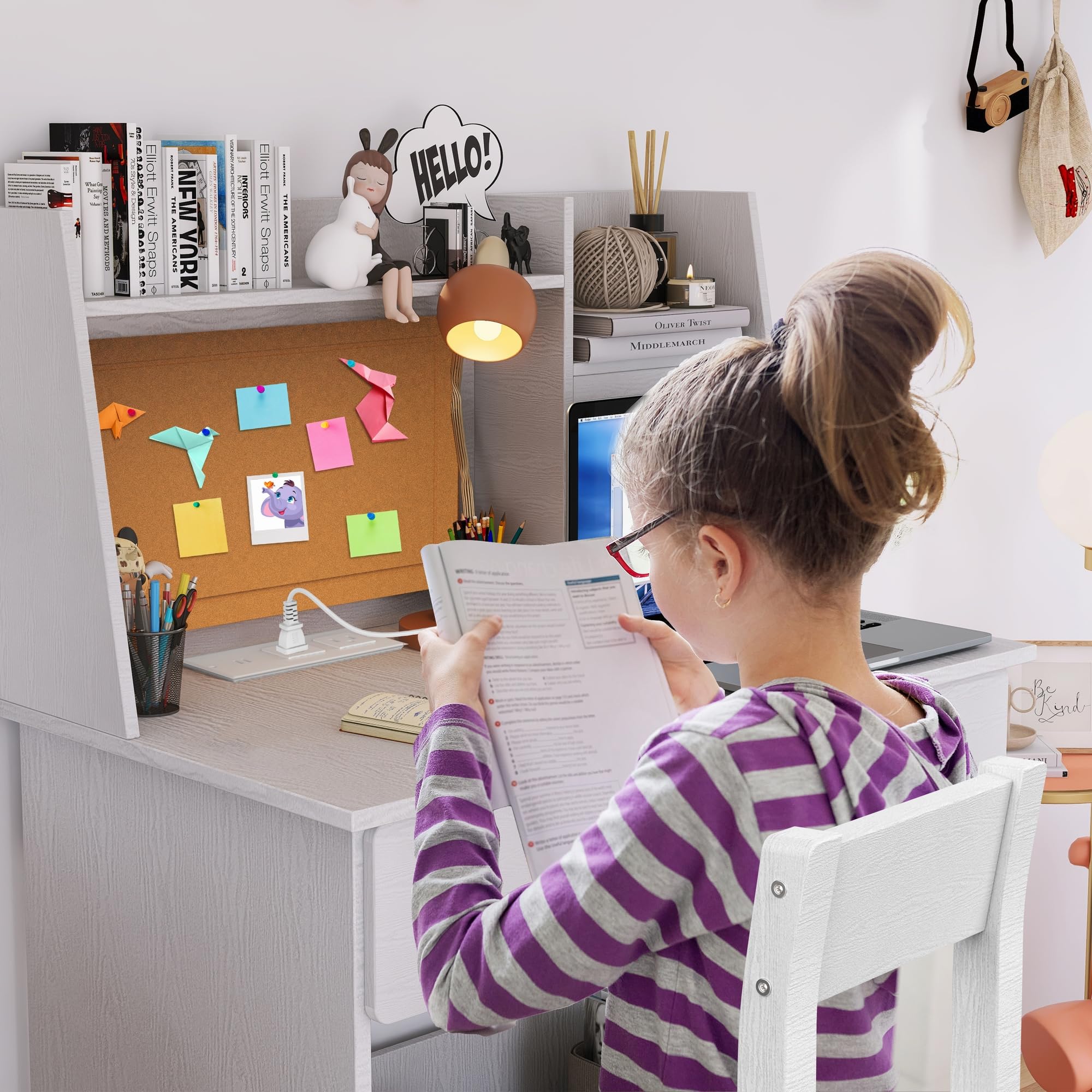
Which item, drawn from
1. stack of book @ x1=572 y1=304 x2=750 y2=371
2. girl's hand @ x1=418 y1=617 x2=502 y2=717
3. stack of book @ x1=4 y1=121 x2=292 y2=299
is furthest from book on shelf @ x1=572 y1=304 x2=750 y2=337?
girl's hand @ x1=418 y1=617 x2=502 y2=717

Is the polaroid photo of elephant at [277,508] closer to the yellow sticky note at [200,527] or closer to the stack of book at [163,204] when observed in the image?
the yellow sticky note at [200,527]

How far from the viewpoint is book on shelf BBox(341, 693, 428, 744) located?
1.49m

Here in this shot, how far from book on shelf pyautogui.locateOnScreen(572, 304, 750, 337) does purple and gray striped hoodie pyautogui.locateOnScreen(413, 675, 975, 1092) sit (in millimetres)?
1103

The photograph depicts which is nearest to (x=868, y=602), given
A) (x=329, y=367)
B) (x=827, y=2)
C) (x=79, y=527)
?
(x=827, y=2)

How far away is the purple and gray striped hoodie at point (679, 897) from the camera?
0.80m

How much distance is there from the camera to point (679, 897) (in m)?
0.82

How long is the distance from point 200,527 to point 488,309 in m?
0.44

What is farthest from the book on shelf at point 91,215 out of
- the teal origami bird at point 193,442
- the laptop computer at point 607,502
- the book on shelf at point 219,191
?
the laptop computer at point 607,502

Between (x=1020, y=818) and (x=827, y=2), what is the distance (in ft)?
6.70

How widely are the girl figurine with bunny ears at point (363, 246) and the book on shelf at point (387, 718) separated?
0.48m

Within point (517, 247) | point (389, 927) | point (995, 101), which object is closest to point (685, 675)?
point (389, 927)

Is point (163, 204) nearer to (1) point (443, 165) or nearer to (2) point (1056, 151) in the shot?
(1) point (443, 165)

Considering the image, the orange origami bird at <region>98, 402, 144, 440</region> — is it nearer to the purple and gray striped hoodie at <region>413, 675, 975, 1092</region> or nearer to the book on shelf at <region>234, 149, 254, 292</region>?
the book on shelf at <region>234, 149, 254, 292</region>

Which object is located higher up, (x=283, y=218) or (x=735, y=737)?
A: (x=283, y=218)
